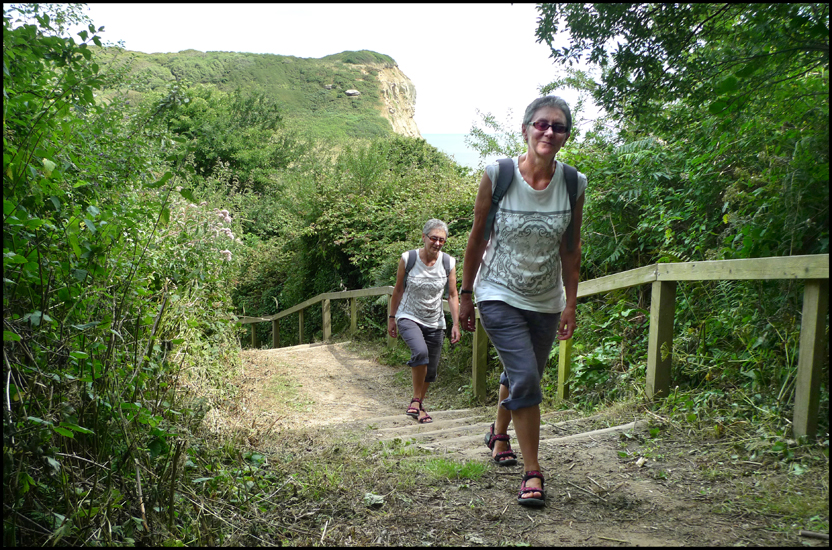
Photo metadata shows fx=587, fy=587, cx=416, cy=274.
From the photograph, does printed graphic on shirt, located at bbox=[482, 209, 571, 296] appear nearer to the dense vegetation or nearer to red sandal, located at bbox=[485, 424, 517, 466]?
the dense vegetation

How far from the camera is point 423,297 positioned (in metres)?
5.21

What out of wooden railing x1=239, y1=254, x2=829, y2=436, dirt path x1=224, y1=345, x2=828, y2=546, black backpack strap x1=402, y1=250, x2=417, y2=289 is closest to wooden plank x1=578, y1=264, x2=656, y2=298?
wooden railing x1=239, y1=254, x2=829, y2=436

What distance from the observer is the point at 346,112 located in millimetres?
45594

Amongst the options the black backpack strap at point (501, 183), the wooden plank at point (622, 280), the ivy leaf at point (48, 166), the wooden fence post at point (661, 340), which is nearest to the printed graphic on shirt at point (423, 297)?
the wooden plank at point (622, 280)

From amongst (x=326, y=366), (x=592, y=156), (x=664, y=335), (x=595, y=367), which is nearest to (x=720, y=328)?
(x=664, y=335)

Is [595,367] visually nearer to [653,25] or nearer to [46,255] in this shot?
[653,25]

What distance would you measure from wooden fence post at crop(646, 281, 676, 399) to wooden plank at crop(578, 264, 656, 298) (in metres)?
0.10

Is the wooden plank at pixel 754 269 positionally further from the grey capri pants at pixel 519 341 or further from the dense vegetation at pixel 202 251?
the grey capri pants at pixel 519 341

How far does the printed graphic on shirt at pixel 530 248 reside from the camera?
8.79 ft

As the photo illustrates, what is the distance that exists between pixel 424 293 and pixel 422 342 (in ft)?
1.43

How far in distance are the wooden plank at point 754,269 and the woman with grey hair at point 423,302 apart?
76.5 inches

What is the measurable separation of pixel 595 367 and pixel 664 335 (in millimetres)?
1009

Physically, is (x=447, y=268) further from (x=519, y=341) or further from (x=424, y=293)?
(x=519, y=341)

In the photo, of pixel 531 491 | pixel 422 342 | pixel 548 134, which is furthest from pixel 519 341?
pixel 422 342
